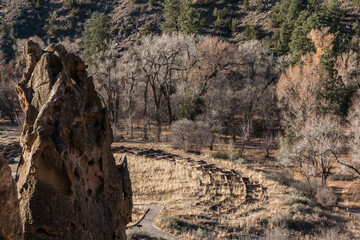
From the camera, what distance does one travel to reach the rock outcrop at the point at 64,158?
5133mm

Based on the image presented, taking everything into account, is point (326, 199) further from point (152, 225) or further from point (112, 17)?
point (112, 17)

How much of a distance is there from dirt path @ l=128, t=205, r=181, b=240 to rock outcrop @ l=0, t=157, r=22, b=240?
9.59 meters

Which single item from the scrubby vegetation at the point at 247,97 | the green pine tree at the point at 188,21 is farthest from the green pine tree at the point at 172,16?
the green pine tree at the point at 188,21

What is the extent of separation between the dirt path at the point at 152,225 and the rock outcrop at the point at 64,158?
5126mm

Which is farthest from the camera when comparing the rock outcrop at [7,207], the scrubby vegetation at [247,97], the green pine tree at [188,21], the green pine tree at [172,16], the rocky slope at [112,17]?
the rocky slope at [112,17]

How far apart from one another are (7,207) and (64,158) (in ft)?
5.93

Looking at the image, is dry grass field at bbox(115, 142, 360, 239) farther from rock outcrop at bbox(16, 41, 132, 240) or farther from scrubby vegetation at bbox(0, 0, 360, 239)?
rock outcrop at bbox(16, 41, 132, 240)

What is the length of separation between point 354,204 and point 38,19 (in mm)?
75368

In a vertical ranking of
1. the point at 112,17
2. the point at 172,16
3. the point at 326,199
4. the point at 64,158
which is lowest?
the point at 326,199

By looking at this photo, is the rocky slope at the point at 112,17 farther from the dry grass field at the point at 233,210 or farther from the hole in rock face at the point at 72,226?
the hole in rock face at the point at 72,226

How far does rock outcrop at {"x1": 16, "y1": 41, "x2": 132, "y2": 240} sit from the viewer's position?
16.8 feet

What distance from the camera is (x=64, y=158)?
19.0ft

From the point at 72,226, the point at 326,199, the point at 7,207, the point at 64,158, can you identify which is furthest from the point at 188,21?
the point at 7,207

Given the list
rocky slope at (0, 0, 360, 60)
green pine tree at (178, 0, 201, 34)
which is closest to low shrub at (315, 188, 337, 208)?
green pine tree at (178, 0, 201, 34)
